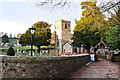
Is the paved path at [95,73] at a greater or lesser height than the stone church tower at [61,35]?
lesser

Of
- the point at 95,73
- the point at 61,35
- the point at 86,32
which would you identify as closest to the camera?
the point at 95,73

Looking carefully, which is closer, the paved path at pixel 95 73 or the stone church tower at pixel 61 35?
the paved path at pixel 95 73

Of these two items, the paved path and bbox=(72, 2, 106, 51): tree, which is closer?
the paved path

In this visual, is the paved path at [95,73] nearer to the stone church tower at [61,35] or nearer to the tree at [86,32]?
the tree at [86,32]

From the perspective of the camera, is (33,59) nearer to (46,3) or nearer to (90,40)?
(46,3)

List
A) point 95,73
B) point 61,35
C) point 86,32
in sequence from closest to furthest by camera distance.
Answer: point 95,73 < point 86,32 < point 61,35

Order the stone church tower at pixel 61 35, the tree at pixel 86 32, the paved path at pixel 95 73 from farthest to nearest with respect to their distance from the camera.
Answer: the stone church tower at pixel 61 35
the tree at pixel 86 32
the paved path at pixel 95 73

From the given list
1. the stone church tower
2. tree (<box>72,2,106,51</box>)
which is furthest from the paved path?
the stone church tower

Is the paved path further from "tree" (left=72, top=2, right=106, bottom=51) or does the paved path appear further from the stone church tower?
the stone church tower

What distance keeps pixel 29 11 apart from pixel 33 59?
398cm

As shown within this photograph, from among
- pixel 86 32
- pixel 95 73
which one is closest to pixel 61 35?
pixel 86 32

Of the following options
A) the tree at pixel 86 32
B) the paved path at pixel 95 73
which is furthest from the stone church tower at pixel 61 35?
the paved path at pixel 95 73

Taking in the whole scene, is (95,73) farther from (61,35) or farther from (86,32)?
(61,35)

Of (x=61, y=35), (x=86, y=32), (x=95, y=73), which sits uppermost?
(x=61, y=35)
